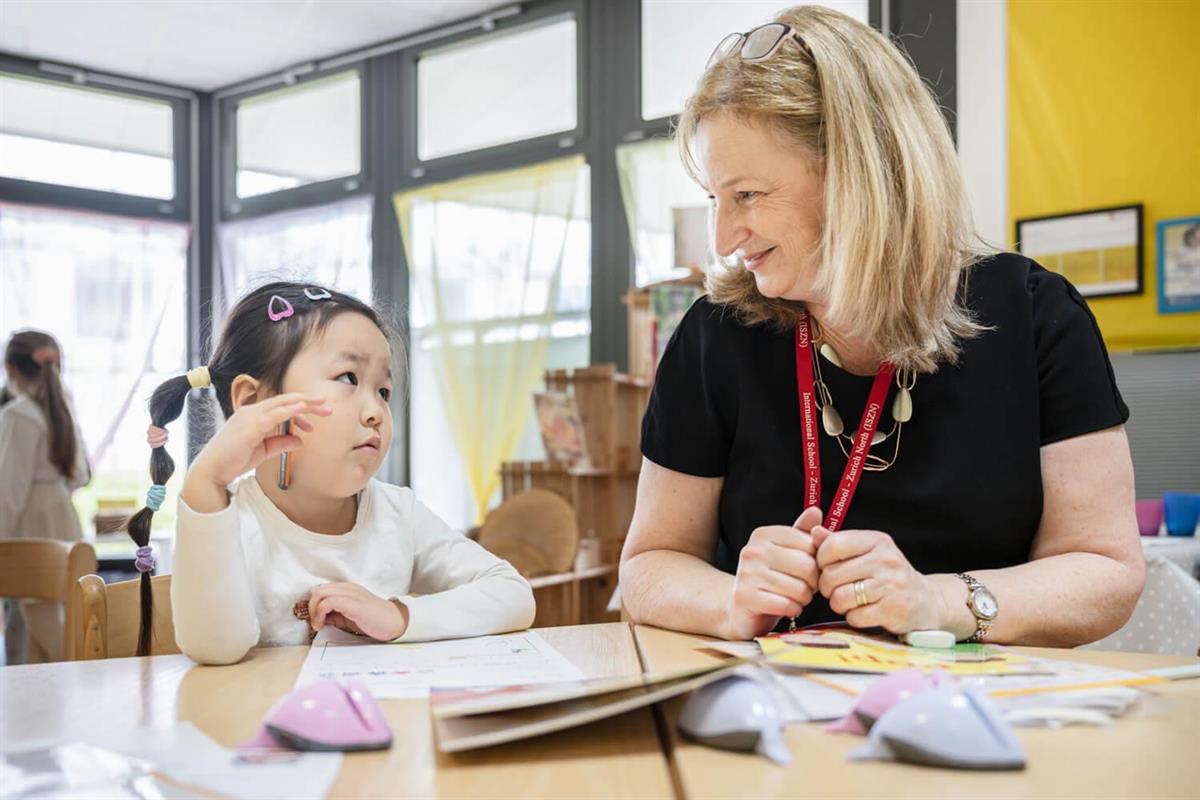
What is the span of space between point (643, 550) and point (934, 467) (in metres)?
0.36

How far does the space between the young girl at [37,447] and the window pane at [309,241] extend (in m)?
1.47

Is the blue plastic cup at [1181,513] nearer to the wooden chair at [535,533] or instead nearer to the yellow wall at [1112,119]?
the yellow wall at [1112,119]

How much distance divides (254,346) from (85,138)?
641cm

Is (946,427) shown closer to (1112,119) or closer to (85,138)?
(1112,119)

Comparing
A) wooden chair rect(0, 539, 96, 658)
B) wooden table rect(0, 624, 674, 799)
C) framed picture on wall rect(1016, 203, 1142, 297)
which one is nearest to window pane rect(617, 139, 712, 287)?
framed picture on wall rect(1016, 203, 1142, 297)

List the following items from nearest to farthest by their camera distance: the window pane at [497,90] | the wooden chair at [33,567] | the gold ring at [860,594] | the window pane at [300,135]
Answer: the gold ring at [860,594] < the wooden chair at [33,567] < the window pane at [497,90] < the window pane at [300,135]

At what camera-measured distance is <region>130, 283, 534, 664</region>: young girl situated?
1.07 metres

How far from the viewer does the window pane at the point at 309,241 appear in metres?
6.64

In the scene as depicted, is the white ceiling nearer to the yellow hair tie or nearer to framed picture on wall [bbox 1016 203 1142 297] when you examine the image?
framed picture on wall [bbox 1016 203 1142 297]

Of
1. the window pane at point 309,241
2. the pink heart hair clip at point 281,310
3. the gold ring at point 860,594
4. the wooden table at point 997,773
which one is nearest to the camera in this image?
the wooden table at point 997,773

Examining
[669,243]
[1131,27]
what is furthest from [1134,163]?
[669,243]

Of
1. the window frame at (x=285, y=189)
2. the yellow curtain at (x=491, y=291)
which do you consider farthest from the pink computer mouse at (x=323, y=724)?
the window frame at (x=285, y=189)

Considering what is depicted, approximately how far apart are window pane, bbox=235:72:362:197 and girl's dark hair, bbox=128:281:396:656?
216 inches

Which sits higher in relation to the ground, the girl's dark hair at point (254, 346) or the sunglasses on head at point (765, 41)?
the sunglasses on head at point (765, 41)
